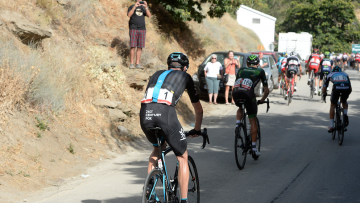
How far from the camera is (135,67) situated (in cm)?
1306

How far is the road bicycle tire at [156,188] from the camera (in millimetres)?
4373

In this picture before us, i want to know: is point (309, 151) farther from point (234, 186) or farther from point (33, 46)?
point (33, 46)

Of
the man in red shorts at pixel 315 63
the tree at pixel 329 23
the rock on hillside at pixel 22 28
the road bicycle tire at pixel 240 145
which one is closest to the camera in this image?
the road bicycle tire at pixel 240 145

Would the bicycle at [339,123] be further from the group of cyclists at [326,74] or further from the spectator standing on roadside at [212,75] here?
the spectator standing on roadside at [212,75]

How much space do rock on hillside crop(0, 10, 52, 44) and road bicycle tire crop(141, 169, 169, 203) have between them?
7.03 metres

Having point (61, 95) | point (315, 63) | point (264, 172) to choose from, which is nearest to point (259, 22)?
point (315, 63)

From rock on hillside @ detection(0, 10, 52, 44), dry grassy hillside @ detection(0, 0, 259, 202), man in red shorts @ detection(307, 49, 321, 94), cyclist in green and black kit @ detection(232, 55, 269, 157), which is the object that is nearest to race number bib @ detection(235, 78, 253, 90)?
cyclist in green and black kit @ detection(232, 55, 269, 157)

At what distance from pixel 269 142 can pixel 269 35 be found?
45.9m

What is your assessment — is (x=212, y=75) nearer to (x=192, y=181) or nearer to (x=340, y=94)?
(x=340, y=94)

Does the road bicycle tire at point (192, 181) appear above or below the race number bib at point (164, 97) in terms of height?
below

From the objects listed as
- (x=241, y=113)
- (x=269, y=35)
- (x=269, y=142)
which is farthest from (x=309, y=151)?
(x=269, y=35)

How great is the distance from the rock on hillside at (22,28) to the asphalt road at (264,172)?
3.96 m

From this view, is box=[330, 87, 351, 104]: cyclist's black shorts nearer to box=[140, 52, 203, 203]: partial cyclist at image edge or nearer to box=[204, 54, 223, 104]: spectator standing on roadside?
box=[204, 54, 223, 104]: spectator standing on roadside

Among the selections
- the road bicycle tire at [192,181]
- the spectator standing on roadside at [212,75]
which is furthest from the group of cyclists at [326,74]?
the road bicycle tire at [192,181]
